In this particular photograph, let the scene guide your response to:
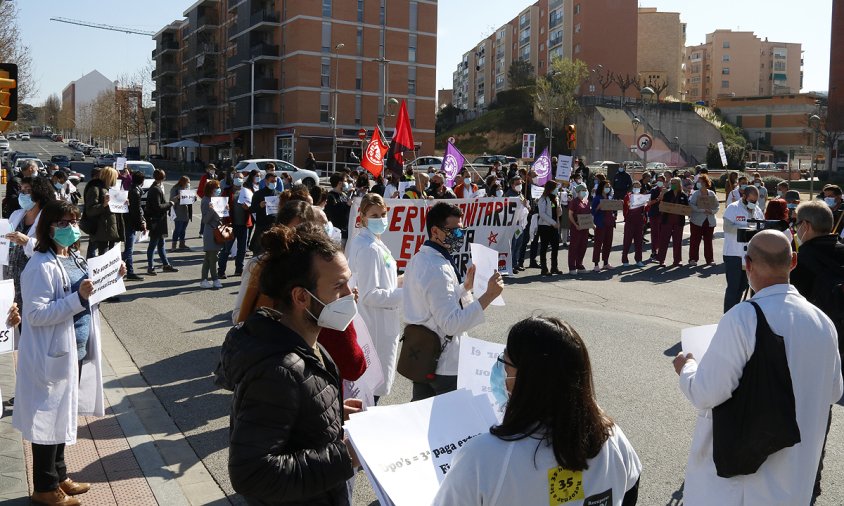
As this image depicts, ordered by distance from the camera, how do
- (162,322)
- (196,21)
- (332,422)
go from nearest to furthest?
(332,422)
(162,322)
(196,21)

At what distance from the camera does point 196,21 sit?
86.3 metres

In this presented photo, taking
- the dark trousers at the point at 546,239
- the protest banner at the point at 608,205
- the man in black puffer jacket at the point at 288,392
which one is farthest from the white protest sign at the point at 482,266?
the protest banner at the point at 608,205

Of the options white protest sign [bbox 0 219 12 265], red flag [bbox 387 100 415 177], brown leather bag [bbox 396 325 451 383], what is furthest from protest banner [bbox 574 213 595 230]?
brown leather bag [bbox 396 325 451 383]

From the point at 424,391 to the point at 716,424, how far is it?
212 cm

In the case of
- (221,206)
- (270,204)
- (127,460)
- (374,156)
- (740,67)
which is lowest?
(127,460)

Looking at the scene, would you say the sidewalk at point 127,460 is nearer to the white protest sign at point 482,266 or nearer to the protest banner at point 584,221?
the white protest sign at point 482,266

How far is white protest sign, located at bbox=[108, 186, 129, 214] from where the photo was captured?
12859mm

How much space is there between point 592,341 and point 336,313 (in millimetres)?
7575

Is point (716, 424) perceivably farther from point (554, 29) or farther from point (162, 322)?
point (554, 29)

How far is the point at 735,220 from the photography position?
40.2 ft

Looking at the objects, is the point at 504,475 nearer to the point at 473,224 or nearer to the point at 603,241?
the point at 473,224

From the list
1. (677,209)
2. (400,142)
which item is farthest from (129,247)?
(677,209)

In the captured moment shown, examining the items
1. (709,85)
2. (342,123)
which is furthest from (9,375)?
(709,85)

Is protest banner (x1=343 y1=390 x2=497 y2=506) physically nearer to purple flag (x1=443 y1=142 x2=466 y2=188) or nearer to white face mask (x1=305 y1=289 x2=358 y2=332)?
white face mask (x1=305 y1=289 x2=358 y2=332)
